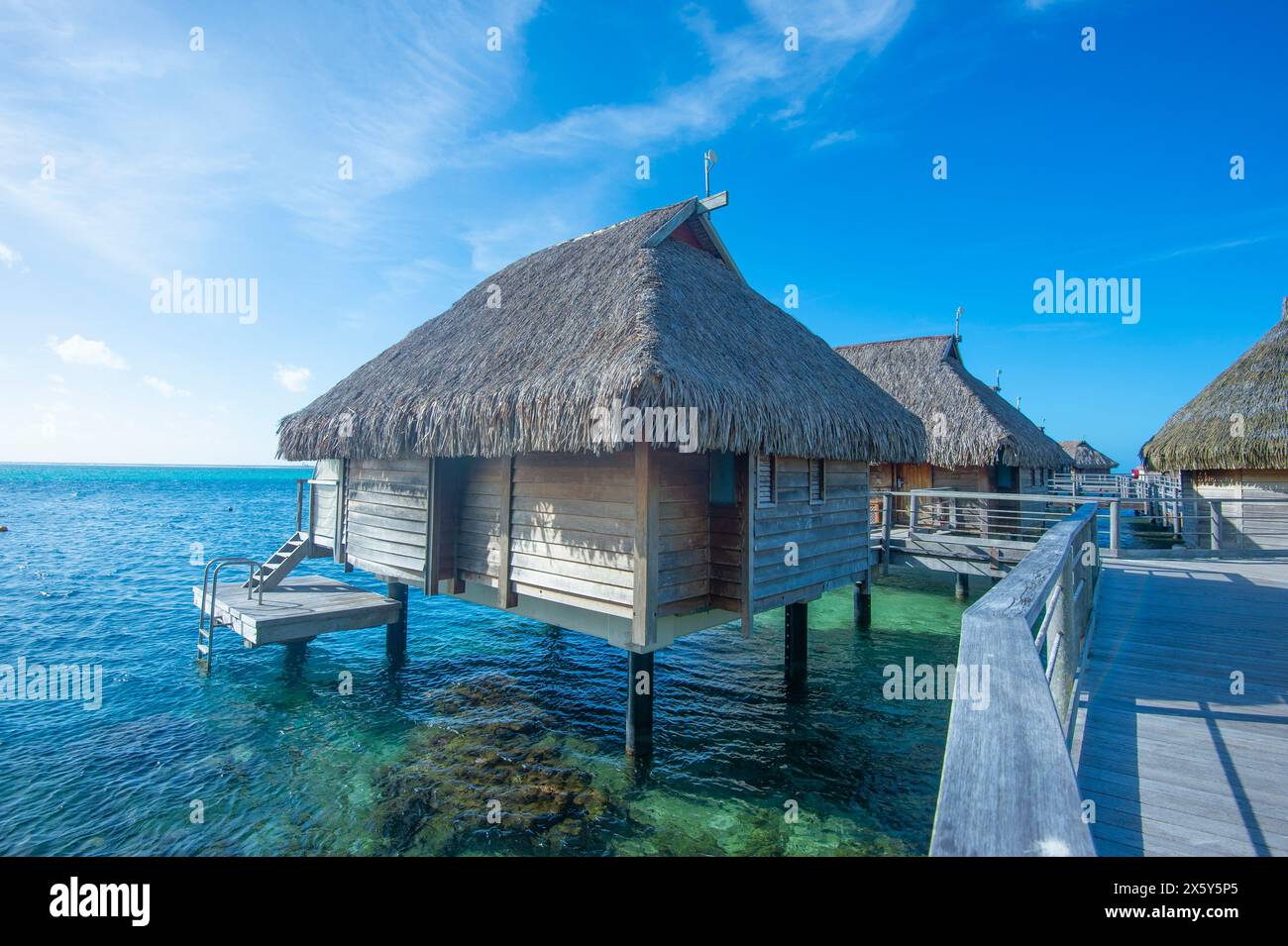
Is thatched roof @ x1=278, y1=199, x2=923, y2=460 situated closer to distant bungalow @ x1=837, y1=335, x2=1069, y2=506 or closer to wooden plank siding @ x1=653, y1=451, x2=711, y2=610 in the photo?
wooden plank siding @ x1=653, y1=451, x2=711, y2=610

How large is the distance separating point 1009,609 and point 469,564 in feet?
24.2

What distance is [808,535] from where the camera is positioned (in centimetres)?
852

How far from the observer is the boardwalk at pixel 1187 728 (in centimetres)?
275

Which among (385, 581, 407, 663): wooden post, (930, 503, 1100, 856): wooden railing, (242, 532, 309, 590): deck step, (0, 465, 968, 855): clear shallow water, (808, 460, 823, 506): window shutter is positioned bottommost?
(0, 465, 968, 855): clear shallow water

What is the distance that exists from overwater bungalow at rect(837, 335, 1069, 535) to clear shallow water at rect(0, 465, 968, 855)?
4.06 meters

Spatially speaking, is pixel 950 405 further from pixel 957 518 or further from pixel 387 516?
pixel 387 516

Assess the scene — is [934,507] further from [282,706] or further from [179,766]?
[179,766]

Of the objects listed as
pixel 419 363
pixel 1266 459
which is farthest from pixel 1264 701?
pixel 1266 459

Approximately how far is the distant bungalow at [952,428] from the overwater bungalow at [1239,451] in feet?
10.4

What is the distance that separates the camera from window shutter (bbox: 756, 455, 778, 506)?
738 centimetres

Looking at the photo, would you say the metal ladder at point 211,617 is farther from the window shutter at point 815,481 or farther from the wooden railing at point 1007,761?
the wooden railing at point 1007,761

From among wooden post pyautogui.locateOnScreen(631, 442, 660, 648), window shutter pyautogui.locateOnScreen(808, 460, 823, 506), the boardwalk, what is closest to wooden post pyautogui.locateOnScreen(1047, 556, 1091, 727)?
the boardwalk

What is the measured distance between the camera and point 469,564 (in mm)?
8602

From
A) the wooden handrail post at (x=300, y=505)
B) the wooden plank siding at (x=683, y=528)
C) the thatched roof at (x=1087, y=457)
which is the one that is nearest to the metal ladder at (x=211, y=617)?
the wooden handrail post at (x=300, y=505)
